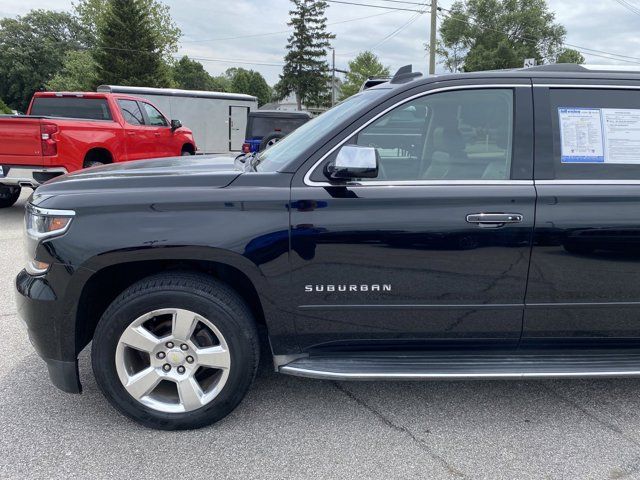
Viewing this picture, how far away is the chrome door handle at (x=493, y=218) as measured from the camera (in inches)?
104

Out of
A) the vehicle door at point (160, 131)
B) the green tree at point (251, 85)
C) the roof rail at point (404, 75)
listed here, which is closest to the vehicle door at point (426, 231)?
the roof rail at point (404, 75)

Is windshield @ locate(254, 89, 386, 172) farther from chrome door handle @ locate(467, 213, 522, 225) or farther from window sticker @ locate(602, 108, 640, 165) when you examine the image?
window sticker @ locate(602, 108, 640, 165)

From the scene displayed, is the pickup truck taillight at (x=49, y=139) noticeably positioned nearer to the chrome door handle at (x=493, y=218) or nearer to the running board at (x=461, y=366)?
the running board at (x=461, y=366)

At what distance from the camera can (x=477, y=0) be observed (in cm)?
5381

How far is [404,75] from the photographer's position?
308cm

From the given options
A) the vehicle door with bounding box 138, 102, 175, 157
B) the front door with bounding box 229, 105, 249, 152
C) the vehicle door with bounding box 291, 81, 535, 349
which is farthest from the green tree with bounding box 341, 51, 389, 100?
the vehicle door with bounding box 291, 81, 535, 349

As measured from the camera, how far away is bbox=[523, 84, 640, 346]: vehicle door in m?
2.70

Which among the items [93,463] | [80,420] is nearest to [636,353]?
[93,463]

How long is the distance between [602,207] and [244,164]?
2.03 m

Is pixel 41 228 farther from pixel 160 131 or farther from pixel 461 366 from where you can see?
pixel 160 131

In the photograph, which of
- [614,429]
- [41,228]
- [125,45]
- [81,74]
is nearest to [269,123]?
[41,228]

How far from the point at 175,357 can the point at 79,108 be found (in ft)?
27.0

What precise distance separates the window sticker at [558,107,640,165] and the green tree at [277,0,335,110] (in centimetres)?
6256

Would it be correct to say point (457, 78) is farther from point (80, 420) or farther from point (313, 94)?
point (313, 94)
